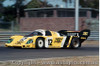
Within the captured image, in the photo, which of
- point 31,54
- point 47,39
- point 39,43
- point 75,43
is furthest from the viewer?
point 75,43

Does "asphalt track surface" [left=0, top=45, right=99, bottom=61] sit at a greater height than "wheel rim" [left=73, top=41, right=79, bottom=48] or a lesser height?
greater

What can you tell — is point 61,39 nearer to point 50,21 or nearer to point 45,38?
point 45,38

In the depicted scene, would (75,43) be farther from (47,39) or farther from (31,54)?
(31,54)

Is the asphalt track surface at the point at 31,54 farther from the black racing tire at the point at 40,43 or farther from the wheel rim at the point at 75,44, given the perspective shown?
the wheel rim at the point at 75,44

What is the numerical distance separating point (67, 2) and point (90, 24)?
1326 cm

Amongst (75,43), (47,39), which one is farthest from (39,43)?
(75,43)

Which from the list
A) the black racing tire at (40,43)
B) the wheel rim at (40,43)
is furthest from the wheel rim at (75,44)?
the wheel rim at (40,43)

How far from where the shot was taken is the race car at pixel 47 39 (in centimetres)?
1188

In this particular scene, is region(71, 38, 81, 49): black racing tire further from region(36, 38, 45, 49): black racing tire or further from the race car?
region(36, 38, 45, 49): black racing tire

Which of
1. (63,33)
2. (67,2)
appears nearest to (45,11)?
(67,2)

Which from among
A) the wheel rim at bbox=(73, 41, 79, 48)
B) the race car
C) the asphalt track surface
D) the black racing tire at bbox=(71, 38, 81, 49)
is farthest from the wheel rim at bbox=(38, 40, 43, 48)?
the wheel rim at bbox=(73, 41, 79, 48)

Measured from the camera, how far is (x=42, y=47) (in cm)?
1238

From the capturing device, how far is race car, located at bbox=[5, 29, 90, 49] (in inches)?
468

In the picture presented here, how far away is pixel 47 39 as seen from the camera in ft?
41.1
